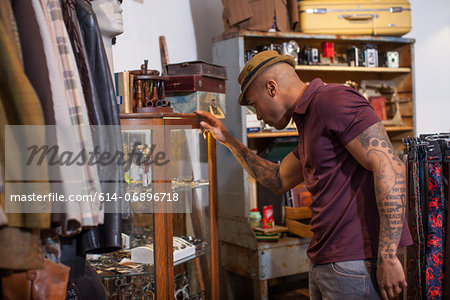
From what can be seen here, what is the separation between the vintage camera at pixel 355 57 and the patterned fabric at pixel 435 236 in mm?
1607

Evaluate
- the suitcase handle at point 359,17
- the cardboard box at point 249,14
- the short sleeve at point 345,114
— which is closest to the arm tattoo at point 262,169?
the short sleeve at point 345,114

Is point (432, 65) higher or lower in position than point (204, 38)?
lower

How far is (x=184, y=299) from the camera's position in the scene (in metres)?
2.44

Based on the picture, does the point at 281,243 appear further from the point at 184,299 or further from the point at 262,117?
the point at 262,117

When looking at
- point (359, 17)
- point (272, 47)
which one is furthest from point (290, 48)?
point (359, 17)

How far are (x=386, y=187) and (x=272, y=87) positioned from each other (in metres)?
0.63

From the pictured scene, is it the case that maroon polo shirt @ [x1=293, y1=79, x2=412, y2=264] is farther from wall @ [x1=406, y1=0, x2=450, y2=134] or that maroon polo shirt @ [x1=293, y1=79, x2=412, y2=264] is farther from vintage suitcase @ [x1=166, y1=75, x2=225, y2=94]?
wall @ [x1=406, y1=0, x2=450, y2=134]

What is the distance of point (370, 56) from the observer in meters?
3.79

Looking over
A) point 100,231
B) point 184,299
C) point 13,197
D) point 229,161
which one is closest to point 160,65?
point 229,161

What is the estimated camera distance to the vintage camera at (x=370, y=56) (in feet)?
12.4

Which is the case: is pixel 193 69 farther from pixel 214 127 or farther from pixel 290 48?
pixel 290 48

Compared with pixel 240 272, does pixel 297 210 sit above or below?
above

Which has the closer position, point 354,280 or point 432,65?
point 354,280

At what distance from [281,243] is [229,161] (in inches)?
26.7
